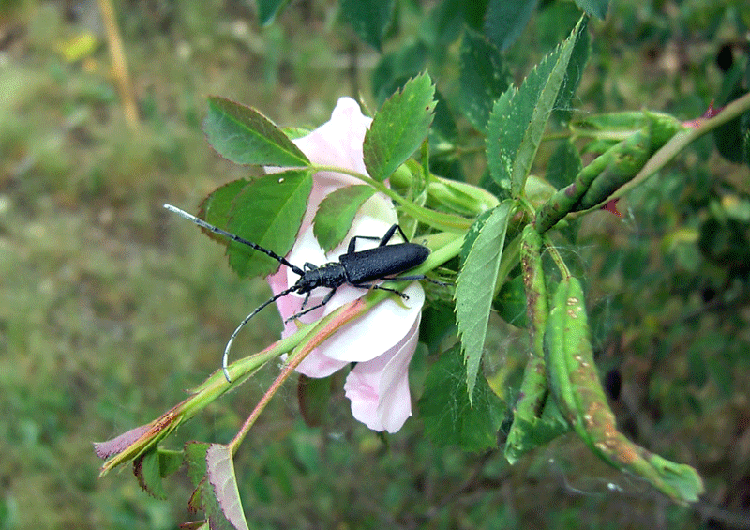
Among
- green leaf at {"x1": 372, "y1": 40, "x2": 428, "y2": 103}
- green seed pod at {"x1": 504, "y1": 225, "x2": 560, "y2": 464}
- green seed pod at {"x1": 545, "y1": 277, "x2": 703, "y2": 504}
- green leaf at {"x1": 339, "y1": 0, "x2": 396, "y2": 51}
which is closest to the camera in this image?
green seed pod at {"x1": 545, "y1": 277, "x2": 703, "y2": 504}

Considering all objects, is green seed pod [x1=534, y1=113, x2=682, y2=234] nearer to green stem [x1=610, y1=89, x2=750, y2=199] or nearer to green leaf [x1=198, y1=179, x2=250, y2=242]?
green stem [x1=610, y1=89, x2=750, y2=199]

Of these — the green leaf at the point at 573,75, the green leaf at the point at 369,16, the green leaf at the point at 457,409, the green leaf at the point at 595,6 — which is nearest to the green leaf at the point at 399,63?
the green leaf at the point at 369,16

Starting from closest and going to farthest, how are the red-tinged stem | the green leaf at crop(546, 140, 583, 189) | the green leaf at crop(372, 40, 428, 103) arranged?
the red-tinged stem → the green leaf at crop(546, 140, 583, 189) → the green leaf at crop(372, 40, 428, 103)

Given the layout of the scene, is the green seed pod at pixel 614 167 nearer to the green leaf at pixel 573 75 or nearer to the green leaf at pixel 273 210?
the green leaf at pixel 573 75

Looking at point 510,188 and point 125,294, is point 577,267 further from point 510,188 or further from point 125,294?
point 125,294

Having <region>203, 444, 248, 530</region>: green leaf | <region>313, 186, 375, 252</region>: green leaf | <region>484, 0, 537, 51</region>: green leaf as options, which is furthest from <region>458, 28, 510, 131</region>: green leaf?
<region>203, 444, 248, 530</region>: green leaf

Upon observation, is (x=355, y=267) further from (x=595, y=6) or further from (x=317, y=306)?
(x=595, y=6)

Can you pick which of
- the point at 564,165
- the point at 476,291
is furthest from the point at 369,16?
the point at 476,291
